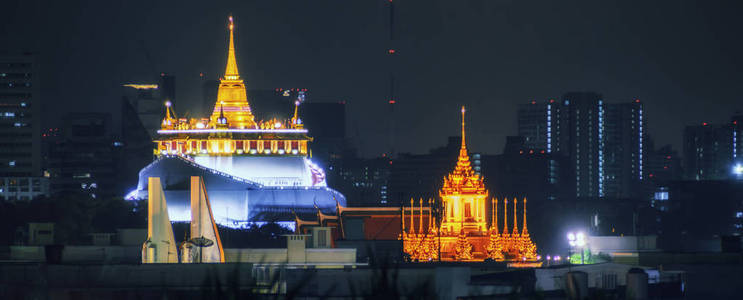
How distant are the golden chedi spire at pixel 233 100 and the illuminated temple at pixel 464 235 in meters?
52.9

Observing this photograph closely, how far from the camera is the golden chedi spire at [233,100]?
623ft

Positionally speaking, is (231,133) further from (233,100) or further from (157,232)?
(157,232)

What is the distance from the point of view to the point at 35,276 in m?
79.7

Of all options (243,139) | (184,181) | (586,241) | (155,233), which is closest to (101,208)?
(184,181)

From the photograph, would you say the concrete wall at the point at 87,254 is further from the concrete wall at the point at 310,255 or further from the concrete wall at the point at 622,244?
the concrete wall at the point at 622,244

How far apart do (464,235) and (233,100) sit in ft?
216

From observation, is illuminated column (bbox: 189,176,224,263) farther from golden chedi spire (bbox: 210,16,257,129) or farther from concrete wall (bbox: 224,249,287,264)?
golden chedi spire (bbox: 210,16,257,129)

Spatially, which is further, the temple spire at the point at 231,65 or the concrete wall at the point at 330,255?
the temple spire at the point at 231,65

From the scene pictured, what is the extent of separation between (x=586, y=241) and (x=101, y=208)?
66.8 m

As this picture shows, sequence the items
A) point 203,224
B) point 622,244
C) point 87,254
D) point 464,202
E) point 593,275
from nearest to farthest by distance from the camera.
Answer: point 593,275 → point 203,224 → point 87,254 → point 622,244 → point 464,202

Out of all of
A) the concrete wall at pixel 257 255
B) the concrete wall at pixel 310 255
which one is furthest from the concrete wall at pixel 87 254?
the concrete wall at pixel 310 255

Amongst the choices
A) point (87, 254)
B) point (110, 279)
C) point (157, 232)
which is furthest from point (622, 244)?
point (110, 279)

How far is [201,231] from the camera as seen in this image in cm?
9388

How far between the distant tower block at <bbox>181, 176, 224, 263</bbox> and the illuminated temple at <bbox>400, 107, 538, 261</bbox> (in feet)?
92.0
